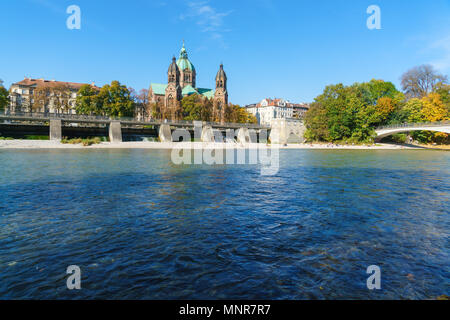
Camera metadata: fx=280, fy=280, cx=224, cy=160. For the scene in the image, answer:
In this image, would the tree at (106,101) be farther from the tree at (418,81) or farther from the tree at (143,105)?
the tree at (418,81)

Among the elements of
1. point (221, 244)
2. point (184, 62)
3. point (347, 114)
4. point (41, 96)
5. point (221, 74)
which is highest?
point (184, 62)

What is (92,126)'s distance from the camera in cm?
6988

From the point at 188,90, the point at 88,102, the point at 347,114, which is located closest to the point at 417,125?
the point at 347,114

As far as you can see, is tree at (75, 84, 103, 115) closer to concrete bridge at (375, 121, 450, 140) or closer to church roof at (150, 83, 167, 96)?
church roof at (150, 83, 167, 96)

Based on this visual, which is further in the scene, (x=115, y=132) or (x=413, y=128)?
(x=413, y=128)

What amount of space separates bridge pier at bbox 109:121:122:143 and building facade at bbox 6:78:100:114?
2434cm

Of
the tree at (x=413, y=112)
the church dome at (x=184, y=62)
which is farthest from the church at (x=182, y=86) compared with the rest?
the tree at (x=413, y=112)

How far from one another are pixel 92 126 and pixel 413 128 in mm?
81696

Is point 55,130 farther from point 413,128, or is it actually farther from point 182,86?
point 182,86

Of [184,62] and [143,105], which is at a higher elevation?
[184,62]

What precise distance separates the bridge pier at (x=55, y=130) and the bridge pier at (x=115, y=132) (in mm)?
10472

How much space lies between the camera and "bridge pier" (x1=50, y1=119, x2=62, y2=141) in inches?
2338

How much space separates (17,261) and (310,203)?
11.1 metres

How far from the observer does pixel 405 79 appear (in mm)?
97312
